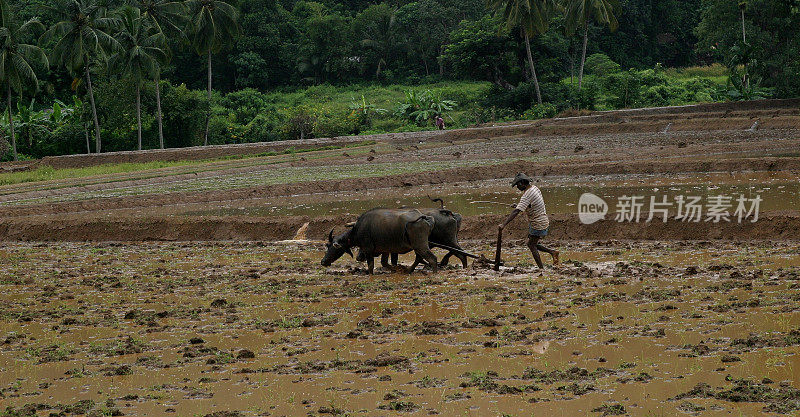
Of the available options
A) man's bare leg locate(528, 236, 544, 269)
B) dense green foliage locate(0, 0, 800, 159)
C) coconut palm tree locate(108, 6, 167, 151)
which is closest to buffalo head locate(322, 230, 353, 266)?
man's bare leg locate(528, 236, 544, 269)

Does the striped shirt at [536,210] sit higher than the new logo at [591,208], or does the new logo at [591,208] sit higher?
the striped shirt at [536,210]

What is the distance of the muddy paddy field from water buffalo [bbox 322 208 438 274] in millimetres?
363

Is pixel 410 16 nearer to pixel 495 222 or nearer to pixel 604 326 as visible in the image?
pixel 495 222

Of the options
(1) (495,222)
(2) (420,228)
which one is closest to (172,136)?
(1) (495,222)

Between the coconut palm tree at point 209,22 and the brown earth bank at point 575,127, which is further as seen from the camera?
the coconut palm tree at point 209,22

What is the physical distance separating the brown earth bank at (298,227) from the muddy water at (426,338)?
1.04 metres

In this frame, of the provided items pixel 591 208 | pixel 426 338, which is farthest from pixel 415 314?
pixel 591 208

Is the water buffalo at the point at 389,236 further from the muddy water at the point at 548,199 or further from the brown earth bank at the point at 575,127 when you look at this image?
the brown earth bank at the point at 575,127

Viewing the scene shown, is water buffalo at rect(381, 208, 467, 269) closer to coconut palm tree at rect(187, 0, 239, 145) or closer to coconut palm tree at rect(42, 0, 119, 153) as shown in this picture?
coconut palm tree at rect(42, 0, 119, 153)

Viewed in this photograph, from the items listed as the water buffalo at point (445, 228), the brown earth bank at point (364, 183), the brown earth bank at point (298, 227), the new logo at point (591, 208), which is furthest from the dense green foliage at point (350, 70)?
the water buffalo at point (445, 228)

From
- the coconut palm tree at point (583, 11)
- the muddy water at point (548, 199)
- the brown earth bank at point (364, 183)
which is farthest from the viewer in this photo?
the coconut palm tree at point (583, 11)

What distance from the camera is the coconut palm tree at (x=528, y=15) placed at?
46.4 meters

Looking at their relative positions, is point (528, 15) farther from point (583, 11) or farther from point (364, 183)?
point (364, 183)

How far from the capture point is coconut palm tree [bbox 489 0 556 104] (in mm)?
46406
